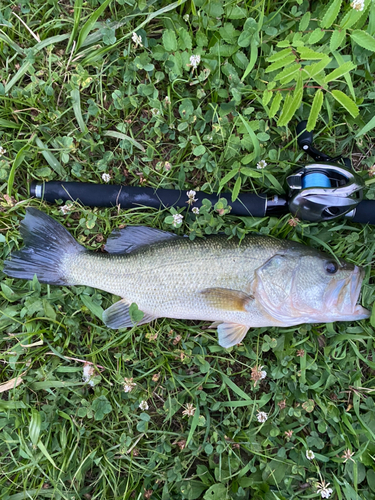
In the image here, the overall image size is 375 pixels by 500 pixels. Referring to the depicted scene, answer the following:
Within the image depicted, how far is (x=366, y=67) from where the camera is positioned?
2.64 m

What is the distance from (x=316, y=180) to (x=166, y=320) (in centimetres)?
148

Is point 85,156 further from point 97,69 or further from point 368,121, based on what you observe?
point 368,121

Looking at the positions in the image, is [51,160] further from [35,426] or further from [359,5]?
[359,5]

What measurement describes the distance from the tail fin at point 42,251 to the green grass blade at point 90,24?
1335 millimetres

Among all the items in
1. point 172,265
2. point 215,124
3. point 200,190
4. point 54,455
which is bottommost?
point 54,455

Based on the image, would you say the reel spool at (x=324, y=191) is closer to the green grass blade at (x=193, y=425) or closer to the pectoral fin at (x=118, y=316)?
the pectoral fin at (x=118, y=316)

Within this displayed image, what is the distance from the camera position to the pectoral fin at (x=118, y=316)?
2.57 m

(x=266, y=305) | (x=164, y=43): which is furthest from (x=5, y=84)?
(x=266, y=305)

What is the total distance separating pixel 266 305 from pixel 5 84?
2.59 meters

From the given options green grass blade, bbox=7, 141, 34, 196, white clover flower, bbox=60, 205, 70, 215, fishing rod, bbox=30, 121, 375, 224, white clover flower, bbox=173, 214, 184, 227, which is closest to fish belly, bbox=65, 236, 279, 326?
white clover flower, bbox=173, 214, 184, 227

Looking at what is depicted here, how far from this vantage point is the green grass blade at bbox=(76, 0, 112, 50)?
8.38 ft

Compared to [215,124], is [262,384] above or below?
below

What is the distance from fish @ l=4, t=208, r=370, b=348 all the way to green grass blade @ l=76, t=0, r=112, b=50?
4.42 ft

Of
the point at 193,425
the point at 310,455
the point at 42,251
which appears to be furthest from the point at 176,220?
the point at 310,455
